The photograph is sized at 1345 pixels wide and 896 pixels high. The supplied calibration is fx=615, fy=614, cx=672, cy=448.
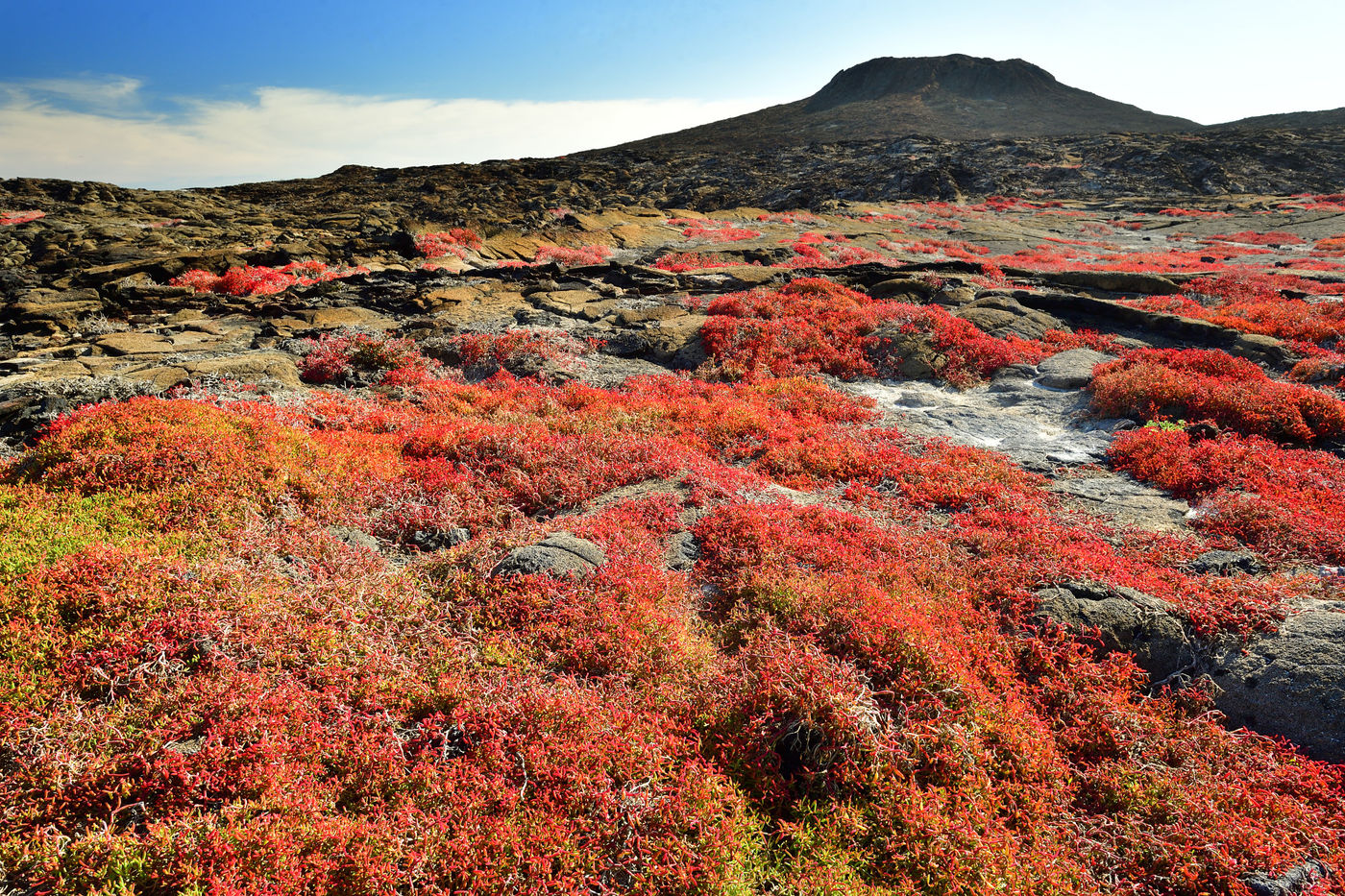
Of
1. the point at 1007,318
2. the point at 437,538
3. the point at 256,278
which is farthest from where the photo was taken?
the point at 256,278

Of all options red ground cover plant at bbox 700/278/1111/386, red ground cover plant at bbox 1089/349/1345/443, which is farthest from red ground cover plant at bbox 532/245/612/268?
red ground cover plant at bbox 1089/349/1345/443

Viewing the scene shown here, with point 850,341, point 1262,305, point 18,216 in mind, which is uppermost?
point 18,216

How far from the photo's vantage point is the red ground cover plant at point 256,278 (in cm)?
2241

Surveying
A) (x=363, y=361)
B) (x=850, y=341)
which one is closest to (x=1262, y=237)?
(x=850, y=341)

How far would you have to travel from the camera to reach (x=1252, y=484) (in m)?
9.70

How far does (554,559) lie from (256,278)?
73.9 feet

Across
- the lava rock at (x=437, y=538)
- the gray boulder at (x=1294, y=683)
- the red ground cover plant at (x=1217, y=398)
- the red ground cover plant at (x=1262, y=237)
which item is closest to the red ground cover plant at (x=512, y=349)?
the lava rock at (x=437, y=538)

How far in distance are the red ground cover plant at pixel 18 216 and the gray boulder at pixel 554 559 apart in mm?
46552

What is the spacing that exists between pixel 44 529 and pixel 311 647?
12.0 ft

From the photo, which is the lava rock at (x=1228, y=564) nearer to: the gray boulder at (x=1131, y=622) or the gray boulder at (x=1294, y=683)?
the gray boulder at (x=1294, y=683)

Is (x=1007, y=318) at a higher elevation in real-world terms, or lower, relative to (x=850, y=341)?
higher

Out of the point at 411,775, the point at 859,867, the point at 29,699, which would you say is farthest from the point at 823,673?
the point at 29,699

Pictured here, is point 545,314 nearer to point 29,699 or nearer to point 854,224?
point 29,699

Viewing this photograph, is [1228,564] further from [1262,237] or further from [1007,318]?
[1262,237]
